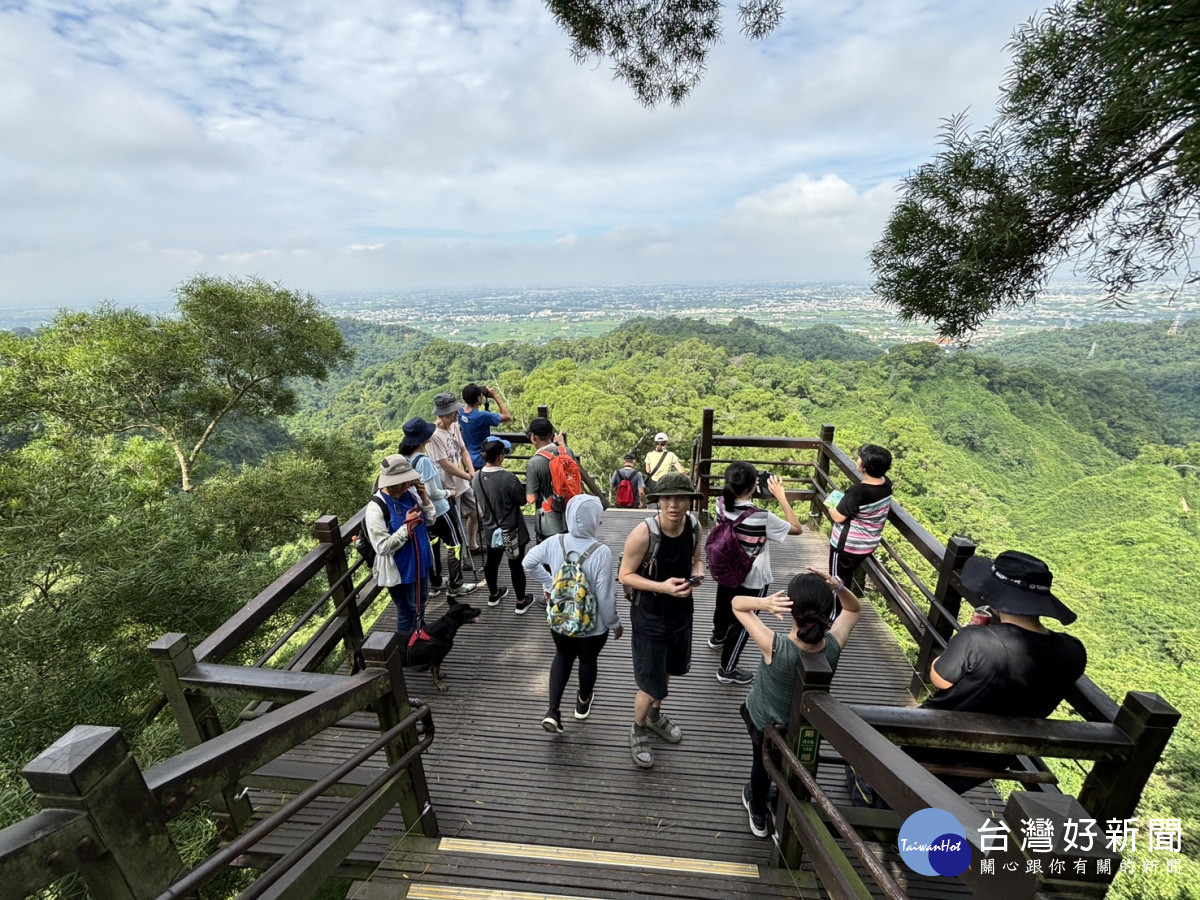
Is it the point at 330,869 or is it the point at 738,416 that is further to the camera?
the point at 738,416

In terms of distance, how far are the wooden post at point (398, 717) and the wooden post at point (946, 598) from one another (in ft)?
9.47

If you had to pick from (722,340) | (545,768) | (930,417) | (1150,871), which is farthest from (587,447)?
(722,340)

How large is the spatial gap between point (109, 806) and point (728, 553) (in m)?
2.88

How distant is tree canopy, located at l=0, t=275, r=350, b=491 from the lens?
1066 centimetres

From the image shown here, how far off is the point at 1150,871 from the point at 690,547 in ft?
47.8

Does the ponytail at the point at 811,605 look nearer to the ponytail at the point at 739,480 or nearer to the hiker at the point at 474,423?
the ponytail at the point at 739,480

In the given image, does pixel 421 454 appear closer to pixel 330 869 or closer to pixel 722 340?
pixel 330 869

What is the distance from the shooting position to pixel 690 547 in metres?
2.76

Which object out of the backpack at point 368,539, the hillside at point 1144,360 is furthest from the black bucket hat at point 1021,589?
the hillside at point 1144,360

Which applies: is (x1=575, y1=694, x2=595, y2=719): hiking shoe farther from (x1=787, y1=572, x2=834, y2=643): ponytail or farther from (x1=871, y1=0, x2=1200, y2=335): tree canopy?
(x1=871, y1=0, x2=1200, y2=335): tree canopy

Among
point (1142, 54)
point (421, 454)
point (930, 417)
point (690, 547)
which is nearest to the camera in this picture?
point (1142, 54)

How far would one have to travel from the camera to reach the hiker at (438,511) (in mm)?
3812

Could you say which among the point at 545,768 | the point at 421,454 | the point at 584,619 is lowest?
the point at 545,768

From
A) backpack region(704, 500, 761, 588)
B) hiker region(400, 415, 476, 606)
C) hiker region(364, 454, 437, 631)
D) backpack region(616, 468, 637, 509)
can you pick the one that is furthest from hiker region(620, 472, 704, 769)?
backpack region(616, 468, 637, 509)
